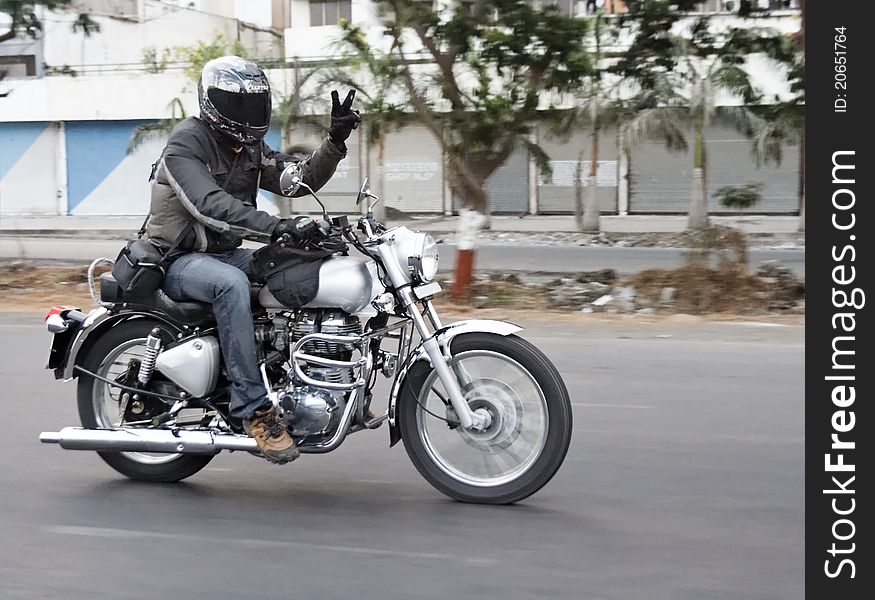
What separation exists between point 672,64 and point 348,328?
9716mm

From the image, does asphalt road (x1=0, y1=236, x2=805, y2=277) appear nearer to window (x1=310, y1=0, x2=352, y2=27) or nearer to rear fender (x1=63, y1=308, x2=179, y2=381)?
rear fender (x1=63, y1=308, x2=179, y2=381)

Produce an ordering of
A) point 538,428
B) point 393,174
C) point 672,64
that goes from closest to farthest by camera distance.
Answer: point 538,428, point 672,64, point 393,174

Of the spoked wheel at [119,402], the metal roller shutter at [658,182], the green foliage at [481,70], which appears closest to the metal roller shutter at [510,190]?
the metal roller shutter at [658,182]

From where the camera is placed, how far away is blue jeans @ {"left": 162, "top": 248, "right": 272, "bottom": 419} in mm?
4857

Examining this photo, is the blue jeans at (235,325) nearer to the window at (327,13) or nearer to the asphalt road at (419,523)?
the asphalt road at (419,523)

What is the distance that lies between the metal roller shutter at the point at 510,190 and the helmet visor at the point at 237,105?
93.1 ft

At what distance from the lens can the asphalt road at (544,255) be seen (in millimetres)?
18500

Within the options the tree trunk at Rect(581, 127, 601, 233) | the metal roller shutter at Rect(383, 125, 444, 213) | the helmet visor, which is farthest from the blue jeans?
the metal roller shutter at Rect(383, 125, 444, 213)

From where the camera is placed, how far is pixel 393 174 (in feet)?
113

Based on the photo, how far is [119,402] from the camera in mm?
5359

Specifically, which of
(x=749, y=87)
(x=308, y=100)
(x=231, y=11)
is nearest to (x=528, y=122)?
(x=749, y=87)

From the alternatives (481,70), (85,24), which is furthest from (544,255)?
(85,24)

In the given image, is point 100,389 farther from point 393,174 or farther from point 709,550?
point 393,174
